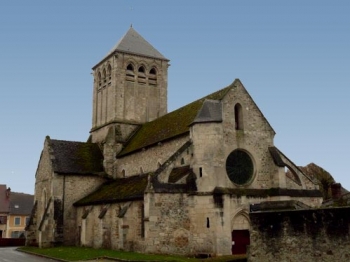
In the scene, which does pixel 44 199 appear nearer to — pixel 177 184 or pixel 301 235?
pixel 177 184

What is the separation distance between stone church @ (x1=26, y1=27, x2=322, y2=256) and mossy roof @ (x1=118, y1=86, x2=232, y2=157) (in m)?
0.11

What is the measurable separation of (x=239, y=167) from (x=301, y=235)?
1299 centimetres

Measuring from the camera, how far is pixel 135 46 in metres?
46.6

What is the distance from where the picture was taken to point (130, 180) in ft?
117

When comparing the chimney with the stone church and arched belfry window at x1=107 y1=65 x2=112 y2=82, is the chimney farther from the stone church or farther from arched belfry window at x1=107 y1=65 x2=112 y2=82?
arched belfry window at x1=107 y1=65 x2=112 y2=82

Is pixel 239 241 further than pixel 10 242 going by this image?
No

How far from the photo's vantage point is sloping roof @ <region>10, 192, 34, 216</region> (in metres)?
65.0

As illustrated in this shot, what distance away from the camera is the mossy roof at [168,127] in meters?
31.8

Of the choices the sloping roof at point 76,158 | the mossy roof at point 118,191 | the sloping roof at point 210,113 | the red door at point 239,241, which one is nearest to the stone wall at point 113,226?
the mossy roof at point 118,191

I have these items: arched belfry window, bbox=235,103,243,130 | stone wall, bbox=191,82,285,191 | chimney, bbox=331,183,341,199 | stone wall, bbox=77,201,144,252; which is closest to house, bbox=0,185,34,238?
stone wall, bbox=77,201,144,252

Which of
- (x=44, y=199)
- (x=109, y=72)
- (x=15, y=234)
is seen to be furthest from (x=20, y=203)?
(x=109, y=72)

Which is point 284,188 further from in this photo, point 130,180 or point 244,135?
point 130,180

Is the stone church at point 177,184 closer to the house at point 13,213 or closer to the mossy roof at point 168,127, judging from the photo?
the mossy roof at point 168,127

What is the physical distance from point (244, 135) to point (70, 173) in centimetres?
1692
